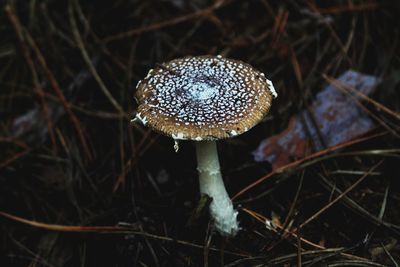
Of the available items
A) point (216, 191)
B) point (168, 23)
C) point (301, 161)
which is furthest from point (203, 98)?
point (168, 23)

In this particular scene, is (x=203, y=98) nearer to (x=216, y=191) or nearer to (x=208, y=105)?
(x=208, y=105)

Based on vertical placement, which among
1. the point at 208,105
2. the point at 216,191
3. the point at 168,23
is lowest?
the point at 216,191

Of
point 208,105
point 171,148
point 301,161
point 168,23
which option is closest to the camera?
point 208,105

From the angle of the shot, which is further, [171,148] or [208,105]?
[171,148]

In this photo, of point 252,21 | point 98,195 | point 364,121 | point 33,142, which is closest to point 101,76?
point 33,142

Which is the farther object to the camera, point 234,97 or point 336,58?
point 336,58

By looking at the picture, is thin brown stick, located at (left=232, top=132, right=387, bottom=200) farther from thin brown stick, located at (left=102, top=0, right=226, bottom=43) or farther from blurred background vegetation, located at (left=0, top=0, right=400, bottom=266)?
thin brown stick, located at (left=102, top=0, right=226, bottom=43)

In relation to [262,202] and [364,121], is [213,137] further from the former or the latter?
[364,121]

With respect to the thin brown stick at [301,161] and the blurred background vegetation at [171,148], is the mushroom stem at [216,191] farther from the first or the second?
the thin brown stick at [301,161]
